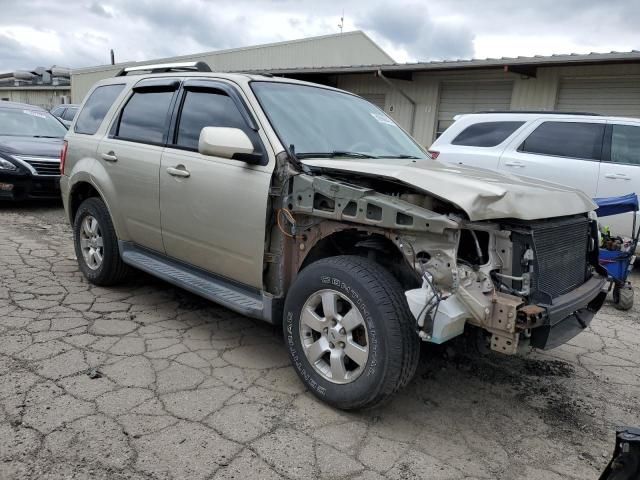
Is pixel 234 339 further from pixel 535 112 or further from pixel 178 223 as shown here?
pixel 535 112

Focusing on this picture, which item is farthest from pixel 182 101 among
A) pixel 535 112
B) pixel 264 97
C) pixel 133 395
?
pixel 535 112

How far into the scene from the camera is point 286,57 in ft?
75.2

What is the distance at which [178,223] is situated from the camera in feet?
12.6

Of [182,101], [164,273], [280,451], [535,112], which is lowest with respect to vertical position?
[280,451]

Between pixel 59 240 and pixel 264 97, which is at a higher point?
pixel 264 97

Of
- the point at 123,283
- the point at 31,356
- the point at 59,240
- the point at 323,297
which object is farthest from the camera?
the point at 59,240

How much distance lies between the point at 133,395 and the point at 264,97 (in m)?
2.07

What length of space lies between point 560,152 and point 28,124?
30.1 ft

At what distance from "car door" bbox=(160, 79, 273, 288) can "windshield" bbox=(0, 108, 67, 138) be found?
7.08 m

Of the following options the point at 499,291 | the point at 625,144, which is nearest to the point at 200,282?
the point at 499,291

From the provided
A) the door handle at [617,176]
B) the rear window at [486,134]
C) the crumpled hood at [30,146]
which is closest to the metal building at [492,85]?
the rear window at [486,134]

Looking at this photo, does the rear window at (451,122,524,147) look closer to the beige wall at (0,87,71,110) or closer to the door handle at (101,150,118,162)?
the door handle at (101,150,118,162)

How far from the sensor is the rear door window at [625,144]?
634cm

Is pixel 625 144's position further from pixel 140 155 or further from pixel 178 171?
pixel 140 155
